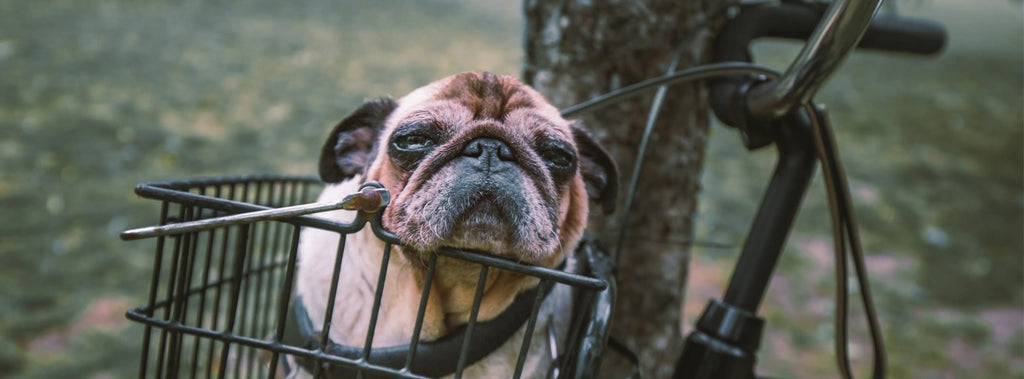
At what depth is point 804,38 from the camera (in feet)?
5.51

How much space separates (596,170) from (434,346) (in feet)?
1.90

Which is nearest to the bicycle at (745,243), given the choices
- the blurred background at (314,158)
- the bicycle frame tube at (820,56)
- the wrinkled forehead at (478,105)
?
the bicycle frame tube at (820,56)

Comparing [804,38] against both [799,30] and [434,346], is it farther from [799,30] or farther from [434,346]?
[434,346]

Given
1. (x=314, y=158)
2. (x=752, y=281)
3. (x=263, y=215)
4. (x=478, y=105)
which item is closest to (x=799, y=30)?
(x=752, y=281)

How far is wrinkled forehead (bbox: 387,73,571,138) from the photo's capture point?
1.27m

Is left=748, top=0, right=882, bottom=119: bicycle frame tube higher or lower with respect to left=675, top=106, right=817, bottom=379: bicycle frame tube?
higher

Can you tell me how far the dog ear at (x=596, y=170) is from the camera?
4.88 feet

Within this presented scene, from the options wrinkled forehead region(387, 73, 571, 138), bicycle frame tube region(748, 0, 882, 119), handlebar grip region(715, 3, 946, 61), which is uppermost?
handlebar grip region(715, 3, 946, 61)

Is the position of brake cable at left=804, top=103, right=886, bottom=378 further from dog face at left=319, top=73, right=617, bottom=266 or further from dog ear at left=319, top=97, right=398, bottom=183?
dog ear at left=319, top=97, right=398, bottom=183

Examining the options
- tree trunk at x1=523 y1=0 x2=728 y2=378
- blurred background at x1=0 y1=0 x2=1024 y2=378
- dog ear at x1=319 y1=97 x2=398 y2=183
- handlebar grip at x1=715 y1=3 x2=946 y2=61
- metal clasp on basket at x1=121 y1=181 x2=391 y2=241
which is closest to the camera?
metal clasp on basket at x1=121 y1=181 x2=391 y2=241

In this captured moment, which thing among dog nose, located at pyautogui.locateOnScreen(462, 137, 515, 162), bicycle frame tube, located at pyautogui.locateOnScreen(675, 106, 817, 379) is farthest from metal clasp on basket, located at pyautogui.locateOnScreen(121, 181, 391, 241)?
bicycle frame tube, located at pyautogui.locateOnScreen(675, 106, 817, 379)

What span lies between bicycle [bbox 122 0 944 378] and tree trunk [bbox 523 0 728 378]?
16 cm

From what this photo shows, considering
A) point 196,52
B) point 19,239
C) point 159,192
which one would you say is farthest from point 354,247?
point 196,52

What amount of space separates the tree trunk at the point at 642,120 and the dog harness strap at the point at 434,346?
49 cm
